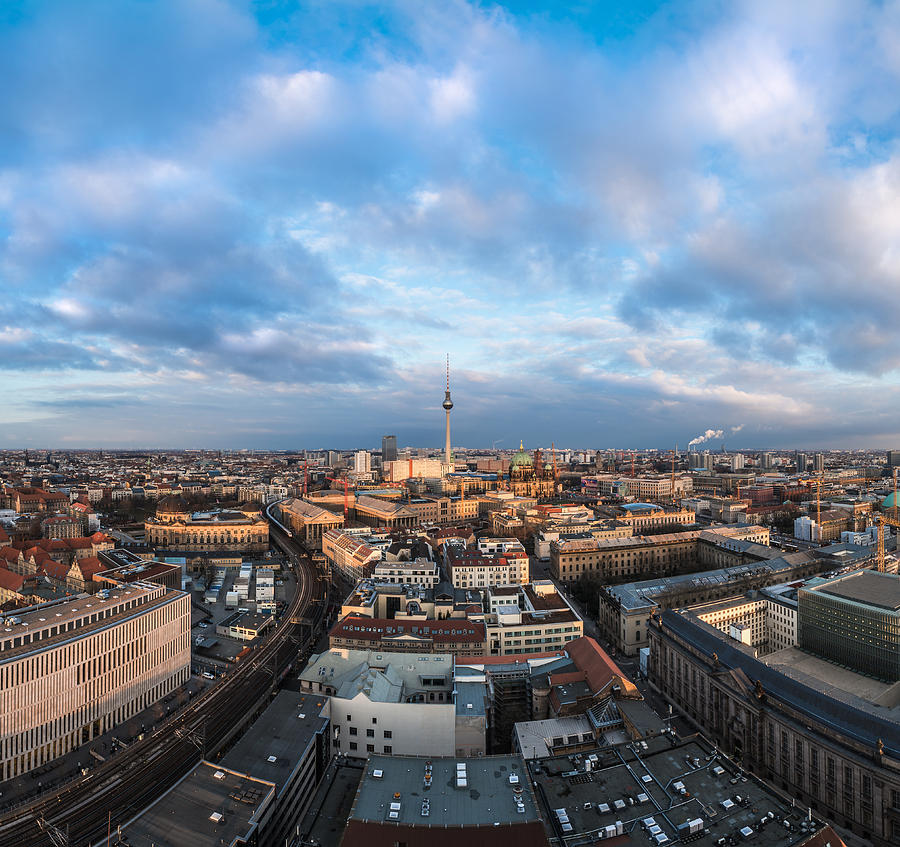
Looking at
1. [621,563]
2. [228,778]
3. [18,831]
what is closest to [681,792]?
[228,778]

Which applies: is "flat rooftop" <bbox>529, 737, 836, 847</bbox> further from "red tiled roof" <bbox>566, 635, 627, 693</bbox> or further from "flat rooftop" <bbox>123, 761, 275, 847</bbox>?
"flat rooftop" <bbox>123, 761, 275, 847</bbox>

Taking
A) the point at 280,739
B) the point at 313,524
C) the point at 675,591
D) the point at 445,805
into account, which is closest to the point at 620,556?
the point at 675,591

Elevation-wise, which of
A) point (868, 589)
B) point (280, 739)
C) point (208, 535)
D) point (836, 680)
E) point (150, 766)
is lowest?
point (150, 766)

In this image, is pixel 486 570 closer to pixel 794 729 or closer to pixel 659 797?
pixel 794 729

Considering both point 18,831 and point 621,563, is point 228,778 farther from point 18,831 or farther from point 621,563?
point 621,563

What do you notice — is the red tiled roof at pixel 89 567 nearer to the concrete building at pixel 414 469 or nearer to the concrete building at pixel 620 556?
the concrete building at pixel 620 556

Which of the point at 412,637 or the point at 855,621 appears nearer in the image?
the point at 412,637
